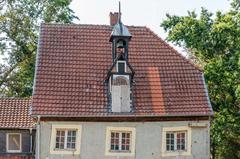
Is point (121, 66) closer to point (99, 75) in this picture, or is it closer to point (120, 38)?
point (99, 75)

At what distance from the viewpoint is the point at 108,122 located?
24109mm

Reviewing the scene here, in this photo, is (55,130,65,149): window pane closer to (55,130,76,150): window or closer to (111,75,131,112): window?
(55,130,76,150): window

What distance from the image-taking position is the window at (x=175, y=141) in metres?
24.5

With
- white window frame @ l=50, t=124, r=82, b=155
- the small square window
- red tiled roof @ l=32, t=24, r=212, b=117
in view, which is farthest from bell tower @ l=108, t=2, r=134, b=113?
the small square window

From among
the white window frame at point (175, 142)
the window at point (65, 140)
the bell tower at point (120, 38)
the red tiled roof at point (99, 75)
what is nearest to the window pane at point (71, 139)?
the window at point (65, 140)

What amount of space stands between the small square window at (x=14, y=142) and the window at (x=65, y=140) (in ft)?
10.5

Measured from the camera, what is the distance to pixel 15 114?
26922 mm

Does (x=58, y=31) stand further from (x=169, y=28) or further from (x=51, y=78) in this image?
(x=169, y=28)

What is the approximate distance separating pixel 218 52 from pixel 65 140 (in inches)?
487

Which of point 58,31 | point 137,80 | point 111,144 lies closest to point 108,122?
point 111,144

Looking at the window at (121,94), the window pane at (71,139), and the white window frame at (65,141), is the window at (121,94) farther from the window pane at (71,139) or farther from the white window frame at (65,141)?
the window pane at (71,139)

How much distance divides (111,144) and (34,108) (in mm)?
3987

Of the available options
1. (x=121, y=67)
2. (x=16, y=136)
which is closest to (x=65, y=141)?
(x=16, y=136)

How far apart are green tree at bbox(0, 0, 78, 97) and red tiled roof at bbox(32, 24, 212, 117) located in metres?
12.0
